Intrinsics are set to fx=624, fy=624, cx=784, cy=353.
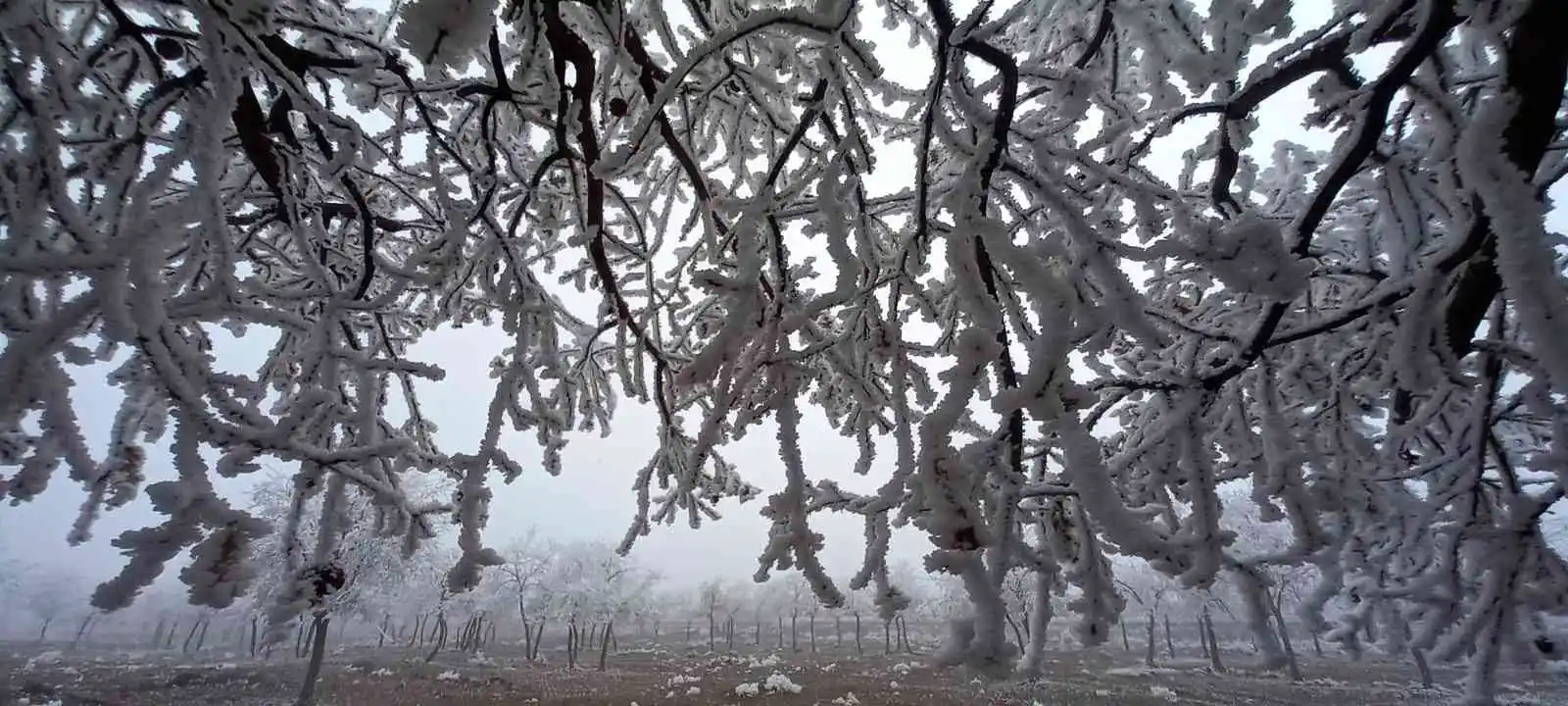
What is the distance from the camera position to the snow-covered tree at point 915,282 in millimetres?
1194

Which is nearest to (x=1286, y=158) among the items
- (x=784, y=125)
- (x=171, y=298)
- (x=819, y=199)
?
(x=784, y=125)

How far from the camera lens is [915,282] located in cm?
207

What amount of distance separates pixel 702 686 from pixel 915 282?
74.7 feet

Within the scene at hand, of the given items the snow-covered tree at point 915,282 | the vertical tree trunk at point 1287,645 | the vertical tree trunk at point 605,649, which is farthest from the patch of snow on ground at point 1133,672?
the snow-covered tree at point 915,282

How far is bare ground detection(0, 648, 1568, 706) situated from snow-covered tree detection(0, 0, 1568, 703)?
1770 cm

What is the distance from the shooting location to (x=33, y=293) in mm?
1850

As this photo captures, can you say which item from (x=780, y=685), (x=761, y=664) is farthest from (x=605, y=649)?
(x=780, y=685)

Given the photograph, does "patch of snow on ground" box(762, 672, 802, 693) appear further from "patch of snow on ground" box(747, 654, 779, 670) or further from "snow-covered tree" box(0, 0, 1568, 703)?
"snow-covered tree" box(0, 0, 1568, 703)

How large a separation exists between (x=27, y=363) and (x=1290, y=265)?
2.33 meters

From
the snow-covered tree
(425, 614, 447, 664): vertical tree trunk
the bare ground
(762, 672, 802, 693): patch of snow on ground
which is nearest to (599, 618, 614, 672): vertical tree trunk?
the bare ground

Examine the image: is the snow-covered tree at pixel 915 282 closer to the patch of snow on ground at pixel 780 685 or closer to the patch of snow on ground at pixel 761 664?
the patch of snow on ground at pixel 780 685

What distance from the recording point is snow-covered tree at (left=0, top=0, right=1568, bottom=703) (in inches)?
47.0

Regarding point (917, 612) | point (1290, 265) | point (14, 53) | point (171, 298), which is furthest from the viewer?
point (917, 612)

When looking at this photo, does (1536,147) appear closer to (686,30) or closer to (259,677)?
(686,30)
